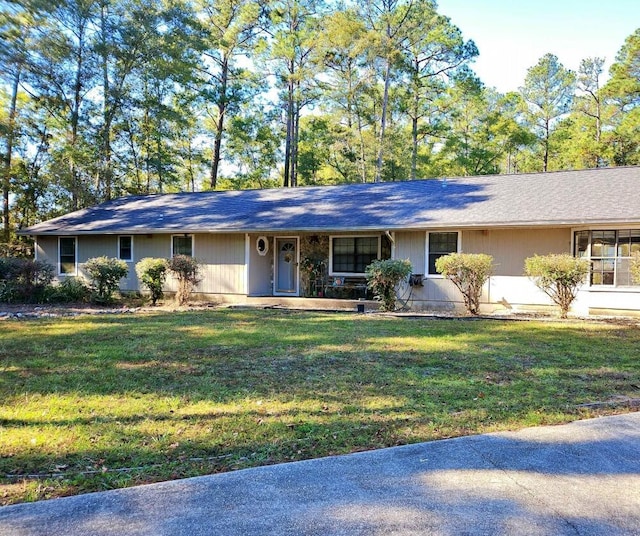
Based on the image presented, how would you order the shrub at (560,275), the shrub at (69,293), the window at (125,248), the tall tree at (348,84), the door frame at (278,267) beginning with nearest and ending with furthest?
the shrub at (560,275) → the shrub at (69,293) → the door frame at (278,267) → the window at (125,248) → the tall tree at (348,84)

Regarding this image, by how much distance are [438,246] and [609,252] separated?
381 centimetres

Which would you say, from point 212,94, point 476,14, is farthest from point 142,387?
point 212,94

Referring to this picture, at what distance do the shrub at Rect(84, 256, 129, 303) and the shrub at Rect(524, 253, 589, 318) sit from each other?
1055cm

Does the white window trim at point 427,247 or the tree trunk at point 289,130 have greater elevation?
the tree trunk at point 289,130

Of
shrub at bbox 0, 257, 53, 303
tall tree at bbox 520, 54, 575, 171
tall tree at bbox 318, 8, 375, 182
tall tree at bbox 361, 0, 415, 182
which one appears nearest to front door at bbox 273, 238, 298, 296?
shrub at bbox 0, 257, 53, 303

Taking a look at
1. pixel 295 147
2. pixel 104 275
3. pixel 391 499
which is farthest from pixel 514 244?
pixel 295 147

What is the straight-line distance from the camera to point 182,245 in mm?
14742

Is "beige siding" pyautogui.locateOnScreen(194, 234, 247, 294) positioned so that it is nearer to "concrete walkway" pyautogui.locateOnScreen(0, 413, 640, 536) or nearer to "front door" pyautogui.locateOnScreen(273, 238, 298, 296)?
"front door" pyautogui.locateOnScreen(273, 238, 298, 296)

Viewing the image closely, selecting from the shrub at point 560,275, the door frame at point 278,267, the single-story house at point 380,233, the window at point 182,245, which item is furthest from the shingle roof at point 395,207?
the shrub at point 560,275

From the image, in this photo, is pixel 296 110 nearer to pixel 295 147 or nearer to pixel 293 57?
pixel 295 147

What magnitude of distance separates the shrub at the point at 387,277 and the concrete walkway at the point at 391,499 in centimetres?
787

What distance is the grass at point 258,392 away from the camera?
3.25m

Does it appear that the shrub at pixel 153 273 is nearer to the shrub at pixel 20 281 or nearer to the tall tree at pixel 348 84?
the shrub at pixel 20 281

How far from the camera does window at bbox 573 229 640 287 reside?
10.6 meters
